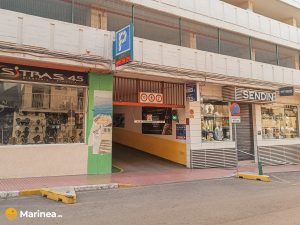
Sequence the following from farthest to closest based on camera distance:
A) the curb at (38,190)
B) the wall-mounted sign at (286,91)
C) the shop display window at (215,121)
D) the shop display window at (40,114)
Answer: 1. the wall-mounted sign at (286,91)
2. the shop display window at (215,121)
3. the shop display window at (40,114)
4. the curb at (38,190)

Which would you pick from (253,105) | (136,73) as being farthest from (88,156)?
(253,105)

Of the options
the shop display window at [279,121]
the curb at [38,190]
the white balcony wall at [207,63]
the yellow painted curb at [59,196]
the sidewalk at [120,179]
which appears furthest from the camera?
the shop display window at [279,121]

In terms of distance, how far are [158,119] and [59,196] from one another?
379 inches

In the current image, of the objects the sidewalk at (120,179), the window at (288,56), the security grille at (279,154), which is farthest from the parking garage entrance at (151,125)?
the window at (288,56)

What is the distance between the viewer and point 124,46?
10859 mm

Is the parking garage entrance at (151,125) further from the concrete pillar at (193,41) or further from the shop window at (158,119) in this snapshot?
the concrete pillar at (193,41)

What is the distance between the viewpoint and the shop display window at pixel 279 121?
60.9 feet

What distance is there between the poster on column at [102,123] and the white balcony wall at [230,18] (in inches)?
167

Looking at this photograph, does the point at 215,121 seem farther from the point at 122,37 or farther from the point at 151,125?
the point at 122,37

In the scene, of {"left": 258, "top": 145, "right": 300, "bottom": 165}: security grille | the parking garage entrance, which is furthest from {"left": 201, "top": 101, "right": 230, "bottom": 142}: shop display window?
{"left": 258, "top": 145, "right": 300, "bottom": 165}: security grille

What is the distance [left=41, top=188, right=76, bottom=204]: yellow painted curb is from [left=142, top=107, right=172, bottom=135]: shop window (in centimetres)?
809

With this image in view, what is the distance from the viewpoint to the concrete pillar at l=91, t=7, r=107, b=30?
482 inches

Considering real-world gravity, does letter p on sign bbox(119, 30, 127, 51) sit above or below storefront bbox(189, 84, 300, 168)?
above

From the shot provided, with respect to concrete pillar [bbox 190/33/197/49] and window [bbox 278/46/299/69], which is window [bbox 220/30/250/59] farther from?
window [bbox 278/46/299/69]
